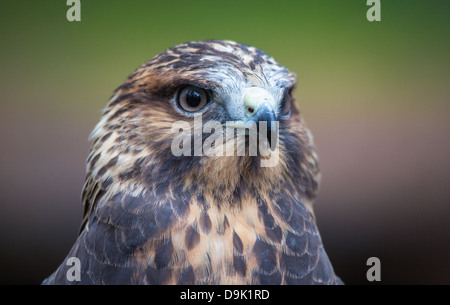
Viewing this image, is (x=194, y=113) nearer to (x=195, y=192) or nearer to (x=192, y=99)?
(x=192, y=99)

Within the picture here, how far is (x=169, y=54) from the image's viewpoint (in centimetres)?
193

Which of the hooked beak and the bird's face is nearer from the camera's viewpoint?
the hooked beak

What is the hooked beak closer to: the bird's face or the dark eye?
the bird's face

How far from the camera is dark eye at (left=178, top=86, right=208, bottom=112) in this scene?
70.6 inches

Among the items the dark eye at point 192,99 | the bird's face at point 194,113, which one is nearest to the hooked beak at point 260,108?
the bird's face at point 194,113

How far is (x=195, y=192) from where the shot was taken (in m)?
1.82

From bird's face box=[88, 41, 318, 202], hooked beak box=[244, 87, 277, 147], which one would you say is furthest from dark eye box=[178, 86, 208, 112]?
hooked beak box=[244, 87, 277, 147]

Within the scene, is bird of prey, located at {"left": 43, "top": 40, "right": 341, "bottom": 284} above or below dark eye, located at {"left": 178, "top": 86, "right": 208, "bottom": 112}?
below

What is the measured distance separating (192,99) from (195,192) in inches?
12.7

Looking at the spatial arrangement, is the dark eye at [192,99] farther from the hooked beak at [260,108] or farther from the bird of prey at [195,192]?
the hooked beak at [260,108]
